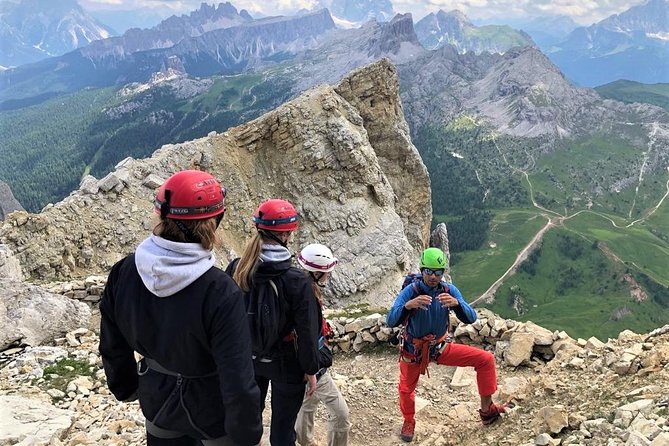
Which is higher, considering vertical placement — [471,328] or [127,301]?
[127,301]

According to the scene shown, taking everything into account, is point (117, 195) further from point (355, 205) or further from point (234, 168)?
point (355, 205)

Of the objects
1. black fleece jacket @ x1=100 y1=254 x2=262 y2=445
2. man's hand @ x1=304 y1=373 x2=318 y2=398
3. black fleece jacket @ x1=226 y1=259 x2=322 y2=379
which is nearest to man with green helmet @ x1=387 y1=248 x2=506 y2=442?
man's hand @ x1=304 y1=373 x2=318 y2=398

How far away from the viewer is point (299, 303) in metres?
5.77

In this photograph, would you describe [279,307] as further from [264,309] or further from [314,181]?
[314,181]

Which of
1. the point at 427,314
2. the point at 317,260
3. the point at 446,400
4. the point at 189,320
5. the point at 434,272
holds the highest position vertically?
the point at 189,320

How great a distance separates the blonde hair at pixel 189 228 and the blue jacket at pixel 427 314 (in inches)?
200

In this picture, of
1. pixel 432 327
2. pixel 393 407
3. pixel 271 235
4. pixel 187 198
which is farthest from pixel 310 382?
pixel 393 407

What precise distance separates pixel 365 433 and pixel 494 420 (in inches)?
104

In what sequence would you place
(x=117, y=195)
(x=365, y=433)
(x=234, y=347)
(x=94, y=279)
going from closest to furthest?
(x=234, y=347) → (x=365, y=433) → (x=94, y=279) → (x=117, y=195)

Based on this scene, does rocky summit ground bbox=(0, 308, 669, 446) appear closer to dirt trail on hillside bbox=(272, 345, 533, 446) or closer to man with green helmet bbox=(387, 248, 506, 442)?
dirt trail on hillside bbox=(272, 345, 533, 446)

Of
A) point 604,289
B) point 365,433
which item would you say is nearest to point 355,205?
point 365,433

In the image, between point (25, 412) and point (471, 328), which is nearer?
point (25, 412)

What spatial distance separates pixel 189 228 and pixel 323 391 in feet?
14.1

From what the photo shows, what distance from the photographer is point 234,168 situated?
1233 inches
